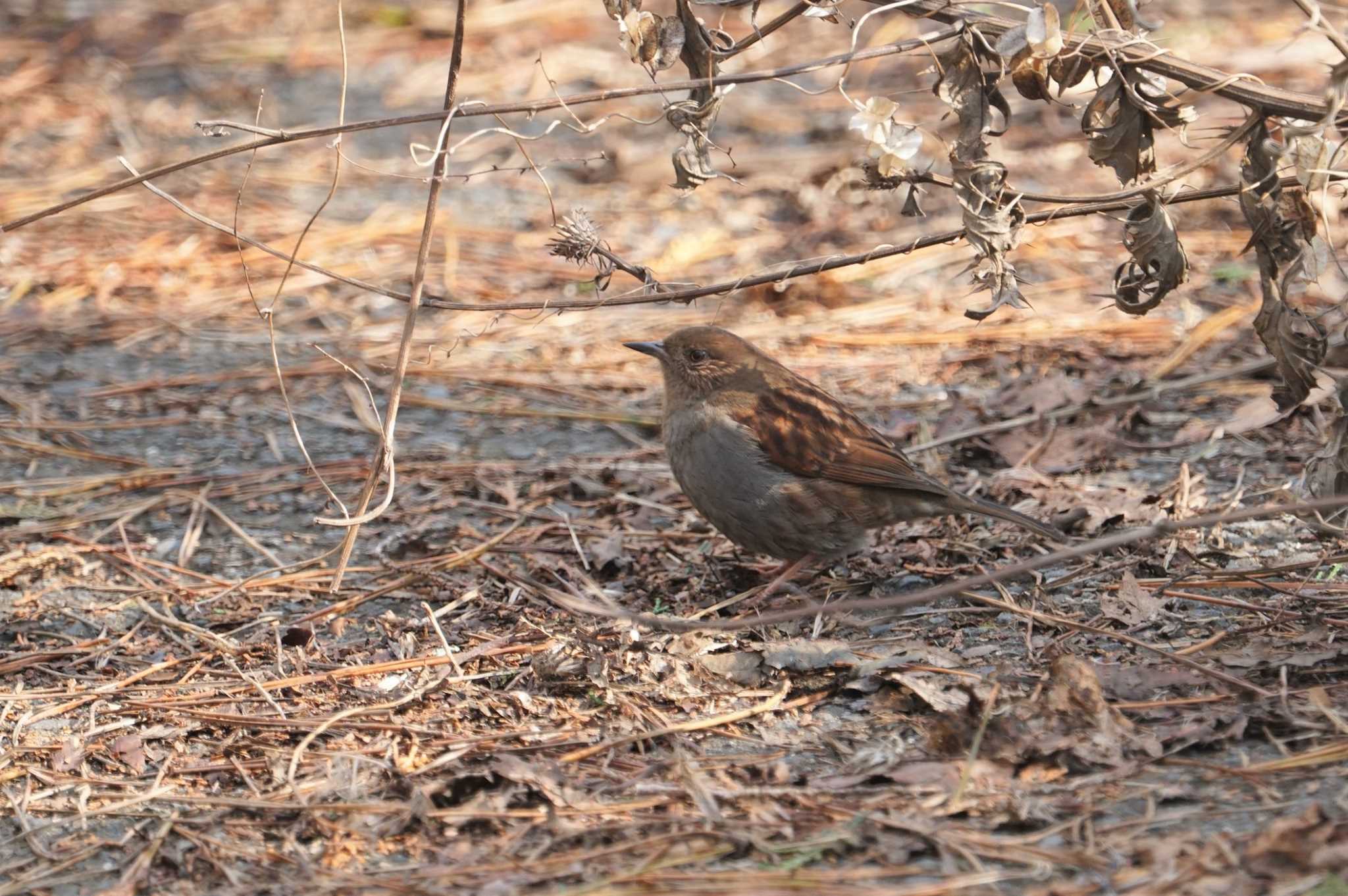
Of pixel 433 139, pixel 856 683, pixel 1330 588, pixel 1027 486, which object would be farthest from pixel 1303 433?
pixel 433 139

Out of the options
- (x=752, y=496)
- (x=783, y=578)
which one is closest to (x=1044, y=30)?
(x=752, y=496)

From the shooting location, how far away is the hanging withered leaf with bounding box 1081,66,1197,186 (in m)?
3.86

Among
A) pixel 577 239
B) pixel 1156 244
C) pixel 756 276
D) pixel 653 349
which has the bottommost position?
pixel 653 349

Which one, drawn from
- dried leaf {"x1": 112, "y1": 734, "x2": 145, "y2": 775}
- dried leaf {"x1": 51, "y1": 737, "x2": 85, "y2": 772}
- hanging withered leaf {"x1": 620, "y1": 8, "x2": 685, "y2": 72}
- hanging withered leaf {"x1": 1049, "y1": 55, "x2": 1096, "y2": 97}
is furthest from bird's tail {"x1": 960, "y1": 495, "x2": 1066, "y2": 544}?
dried leaf {"x1": 51, "y1": 737, "x2": 85, "y2": 772}

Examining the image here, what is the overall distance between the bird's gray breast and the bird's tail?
1.41 ft

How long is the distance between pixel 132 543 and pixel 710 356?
223cm

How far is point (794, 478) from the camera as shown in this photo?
5078mm

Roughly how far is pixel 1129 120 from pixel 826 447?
1.61m

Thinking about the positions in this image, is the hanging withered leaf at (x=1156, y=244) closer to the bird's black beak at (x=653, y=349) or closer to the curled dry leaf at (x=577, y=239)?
the curled dry leaf at (x=577, y=239)

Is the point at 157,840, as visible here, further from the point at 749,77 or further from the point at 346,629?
the point at 749,77

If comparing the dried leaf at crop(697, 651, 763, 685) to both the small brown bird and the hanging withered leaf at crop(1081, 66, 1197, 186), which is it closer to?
the small brown bird

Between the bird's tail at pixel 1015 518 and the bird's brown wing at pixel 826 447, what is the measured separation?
0.11 m

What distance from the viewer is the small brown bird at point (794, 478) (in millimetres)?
4977

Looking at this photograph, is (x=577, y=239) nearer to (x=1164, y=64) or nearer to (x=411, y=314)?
(x=411, y=314)
